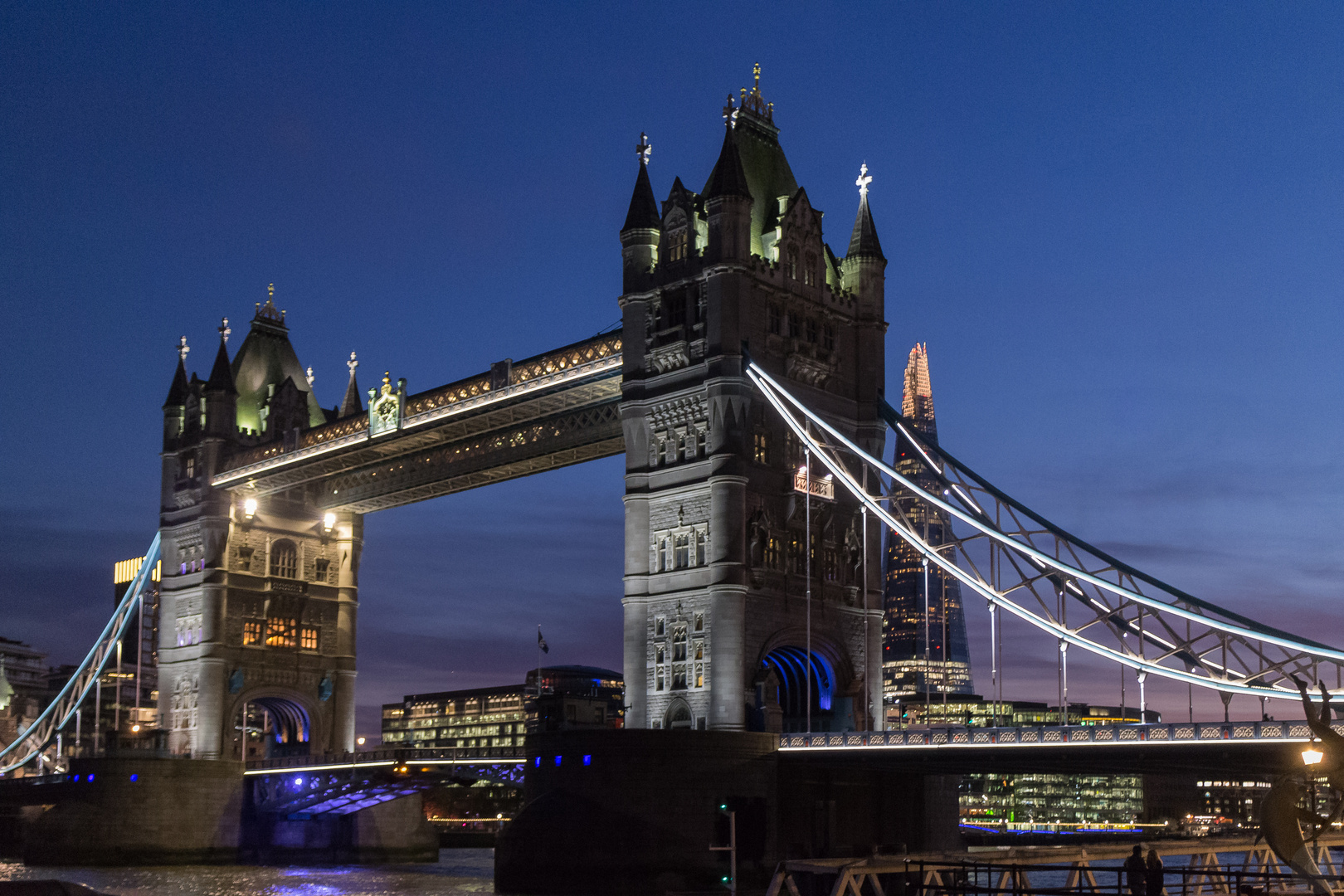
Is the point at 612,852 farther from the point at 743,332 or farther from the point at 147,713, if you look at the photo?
the point at 147,713

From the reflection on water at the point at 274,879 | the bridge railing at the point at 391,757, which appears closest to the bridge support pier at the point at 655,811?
the reflection on water at the point at 274,879

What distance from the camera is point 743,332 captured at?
5656 cm

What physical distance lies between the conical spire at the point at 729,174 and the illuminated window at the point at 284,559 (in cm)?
3749

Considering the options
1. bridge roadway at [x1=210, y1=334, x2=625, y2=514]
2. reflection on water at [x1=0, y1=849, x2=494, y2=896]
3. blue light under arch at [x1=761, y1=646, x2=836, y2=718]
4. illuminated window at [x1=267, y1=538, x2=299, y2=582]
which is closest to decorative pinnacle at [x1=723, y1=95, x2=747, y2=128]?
bridge roadway at [x1=210, y1=334, x2=625, y2=514]

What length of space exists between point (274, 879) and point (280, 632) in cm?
1789

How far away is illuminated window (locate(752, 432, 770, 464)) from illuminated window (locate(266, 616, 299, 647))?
37.3 meters

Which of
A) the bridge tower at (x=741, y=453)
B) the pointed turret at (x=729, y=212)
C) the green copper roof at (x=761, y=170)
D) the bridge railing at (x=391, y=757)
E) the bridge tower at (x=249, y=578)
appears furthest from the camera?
the bridge tower at (x=249, y=578)

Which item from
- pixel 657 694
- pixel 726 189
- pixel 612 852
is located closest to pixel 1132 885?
pixel 612 852

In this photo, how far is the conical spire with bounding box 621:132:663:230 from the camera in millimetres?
60000

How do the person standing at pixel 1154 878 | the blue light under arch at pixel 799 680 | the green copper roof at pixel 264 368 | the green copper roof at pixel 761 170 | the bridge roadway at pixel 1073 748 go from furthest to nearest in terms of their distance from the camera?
A: the green copper roof at pixel 264 368, the green copper roof at pixel 761 170, the blue light under arch at pixel 799 680, the bridge roadway at pixel 1073 748, the person standing at pixel 1154 878

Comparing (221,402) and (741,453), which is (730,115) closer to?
(741,453)

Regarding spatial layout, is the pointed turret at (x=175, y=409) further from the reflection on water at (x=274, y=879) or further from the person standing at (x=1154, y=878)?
the person standing at (x=1154, y=878)

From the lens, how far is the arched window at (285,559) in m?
84.9

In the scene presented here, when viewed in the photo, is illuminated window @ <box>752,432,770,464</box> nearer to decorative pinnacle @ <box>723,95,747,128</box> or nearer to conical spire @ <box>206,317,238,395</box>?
decorative pinnacle @ <box>723,95,747,128</box>
